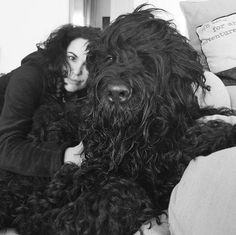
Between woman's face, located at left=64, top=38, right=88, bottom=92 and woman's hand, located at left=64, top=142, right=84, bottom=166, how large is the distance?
A: 30 centimetres

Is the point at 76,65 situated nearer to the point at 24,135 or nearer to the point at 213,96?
the point at 24,135

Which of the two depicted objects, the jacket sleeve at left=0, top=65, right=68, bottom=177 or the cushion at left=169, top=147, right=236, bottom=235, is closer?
the cushion at left=169, top=147, right=236, bottom=235

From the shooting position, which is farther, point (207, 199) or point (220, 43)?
point (220, 43)

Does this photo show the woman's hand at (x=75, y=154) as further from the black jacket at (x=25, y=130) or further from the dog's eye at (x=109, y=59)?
the dog's eye at (x=109, y=59)

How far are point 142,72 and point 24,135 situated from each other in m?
0.62

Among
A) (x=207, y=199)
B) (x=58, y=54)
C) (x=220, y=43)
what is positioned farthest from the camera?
(x=220, y=43)

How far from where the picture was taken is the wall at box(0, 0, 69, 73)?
3362 mm

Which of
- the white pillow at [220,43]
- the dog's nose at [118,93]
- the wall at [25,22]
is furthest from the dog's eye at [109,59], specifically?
the wall at [25,22]

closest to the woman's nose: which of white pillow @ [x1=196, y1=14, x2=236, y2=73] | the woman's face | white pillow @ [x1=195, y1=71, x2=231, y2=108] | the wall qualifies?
the woman's face

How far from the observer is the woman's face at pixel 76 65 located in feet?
4.86

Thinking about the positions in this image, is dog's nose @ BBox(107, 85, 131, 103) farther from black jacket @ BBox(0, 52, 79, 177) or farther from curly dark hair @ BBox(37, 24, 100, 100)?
curly dark hair @ BBox(37, 24, 100, 100)

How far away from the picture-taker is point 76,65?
152 cm

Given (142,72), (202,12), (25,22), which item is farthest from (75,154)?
(25,22)

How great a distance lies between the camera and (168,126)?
1064 millimetres
